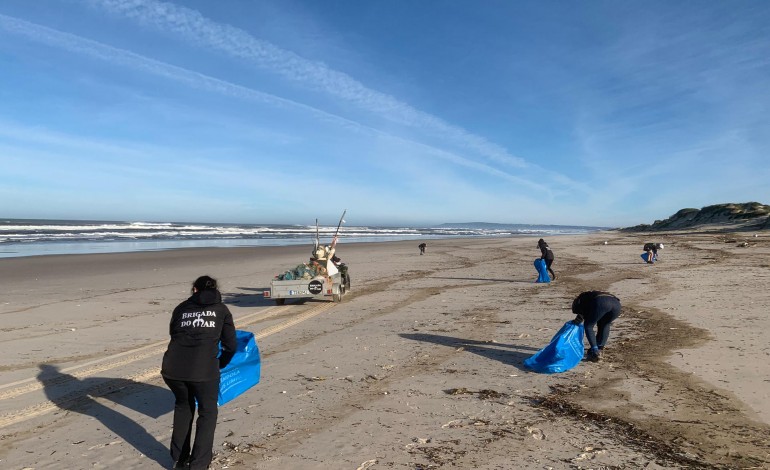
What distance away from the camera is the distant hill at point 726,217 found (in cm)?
5125

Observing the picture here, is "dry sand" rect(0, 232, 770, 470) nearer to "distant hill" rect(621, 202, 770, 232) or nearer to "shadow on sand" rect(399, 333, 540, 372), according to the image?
"shadow on sand" rect(399, 333, 540, 372)

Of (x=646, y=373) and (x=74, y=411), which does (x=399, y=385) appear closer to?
(x=646, y=373)

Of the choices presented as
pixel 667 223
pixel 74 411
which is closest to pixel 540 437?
pixel 74 411

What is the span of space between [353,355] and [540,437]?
375 centimetres

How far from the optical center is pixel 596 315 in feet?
23.5

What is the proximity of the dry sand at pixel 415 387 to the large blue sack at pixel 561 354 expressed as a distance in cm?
16

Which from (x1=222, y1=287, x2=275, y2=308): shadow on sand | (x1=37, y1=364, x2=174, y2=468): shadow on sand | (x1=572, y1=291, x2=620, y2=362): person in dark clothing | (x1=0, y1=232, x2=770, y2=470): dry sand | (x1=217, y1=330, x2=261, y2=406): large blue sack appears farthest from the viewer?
(x1=222, y1=287, x2=275, y2=308): shadow on sand

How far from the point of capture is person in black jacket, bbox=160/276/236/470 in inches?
161

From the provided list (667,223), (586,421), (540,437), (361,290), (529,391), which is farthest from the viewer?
(667,223)

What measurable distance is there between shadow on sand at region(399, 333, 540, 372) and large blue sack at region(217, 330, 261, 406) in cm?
385

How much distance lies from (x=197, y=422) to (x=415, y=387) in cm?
292

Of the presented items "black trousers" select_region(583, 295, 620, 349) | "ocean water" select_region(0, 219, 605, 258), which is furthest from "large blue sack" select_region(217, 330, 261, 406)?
"ocean water" select_region(0, 219, 605, 258)

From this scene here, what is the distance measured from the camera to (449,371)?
22.6 feet

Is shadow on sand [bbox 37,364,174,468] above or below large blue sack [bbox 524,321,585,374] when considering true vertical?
below
